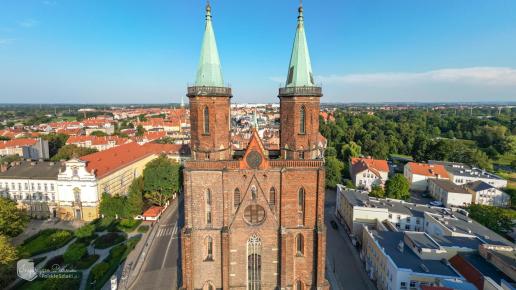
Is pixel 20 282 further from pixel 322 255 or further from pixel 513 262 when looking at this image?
pixel 513 262

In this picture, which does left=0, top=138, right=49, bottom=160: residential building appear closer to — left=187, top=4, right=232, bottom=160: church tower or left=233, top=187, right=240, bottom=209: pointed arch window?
left=187, top=4, right=232, bottom=160: church tower

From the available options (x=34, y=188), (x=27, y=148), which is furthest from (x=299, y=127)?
(x=27, y=148)

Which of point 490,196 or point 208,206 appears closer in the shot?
point 208,206

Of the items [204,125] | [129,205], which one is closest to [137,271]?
[129,205]

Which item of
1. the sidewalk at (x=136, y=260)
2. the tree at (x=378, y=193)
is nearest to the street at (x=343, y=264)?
the tree at (x=378, y=193)

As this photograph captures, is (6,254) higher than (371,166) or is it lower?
lower

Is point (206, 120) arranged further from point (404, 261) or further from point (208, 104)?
point (404, 261)

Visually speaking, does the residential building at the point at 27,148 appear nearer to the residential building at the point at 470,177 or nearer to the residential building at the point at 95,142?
the residential building at the point at 95,142
